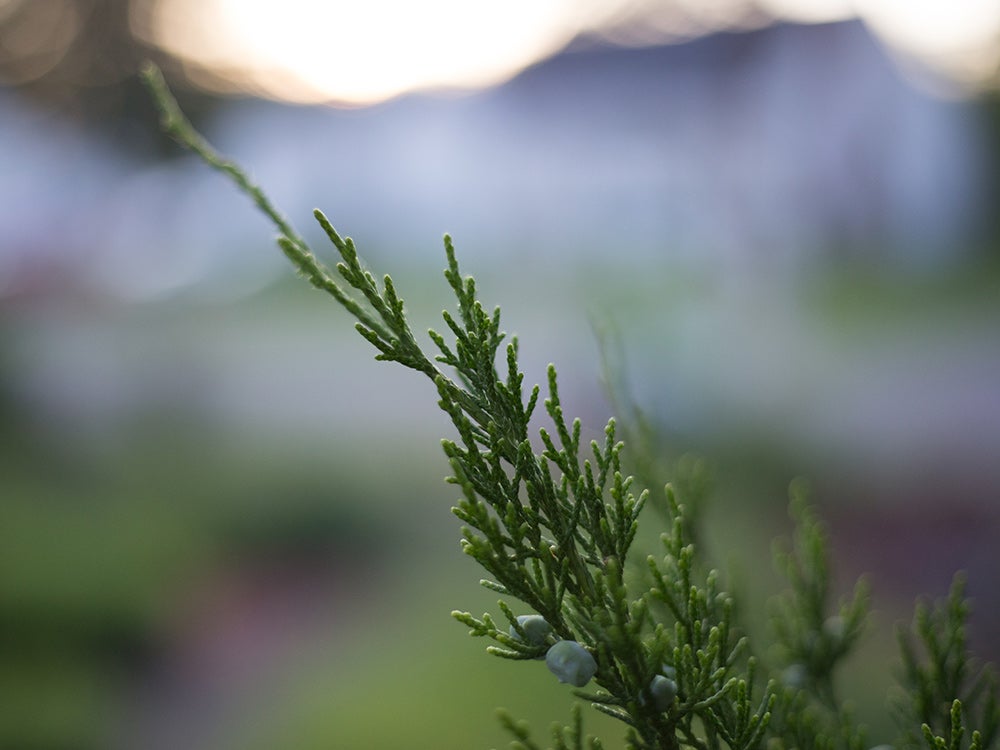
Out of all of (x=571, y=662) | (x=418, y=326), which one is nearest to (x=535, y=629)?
(x=571, y=662)

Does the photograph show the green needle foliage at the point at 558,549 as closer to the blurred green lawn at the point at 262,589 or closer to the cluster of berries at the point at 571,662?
the cluster of berries at the point at 571,662

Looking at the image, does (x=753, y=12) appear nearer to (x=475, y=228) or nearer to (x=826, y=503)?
(x=475, y=228)

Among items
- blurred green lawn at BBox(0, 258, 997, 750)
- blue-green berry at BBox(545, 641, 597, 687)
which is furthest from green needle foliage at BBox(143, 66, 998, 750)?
blurred green lawn at BBox(0, 258, 997, 750)

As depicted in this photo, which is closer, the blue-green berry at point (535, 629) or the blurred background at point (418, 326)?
the blue-green berry at point (535, 629)

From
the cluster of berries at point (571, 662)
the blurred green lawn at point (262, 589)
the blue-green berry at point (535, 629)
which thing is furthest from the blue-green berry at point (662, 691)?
the blurred green lawn at point (262, 589)

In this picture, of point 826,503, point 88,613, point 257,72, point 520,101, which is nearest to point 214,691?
point 88,613

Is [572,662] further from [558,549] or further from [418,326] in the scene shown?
[418,326]
